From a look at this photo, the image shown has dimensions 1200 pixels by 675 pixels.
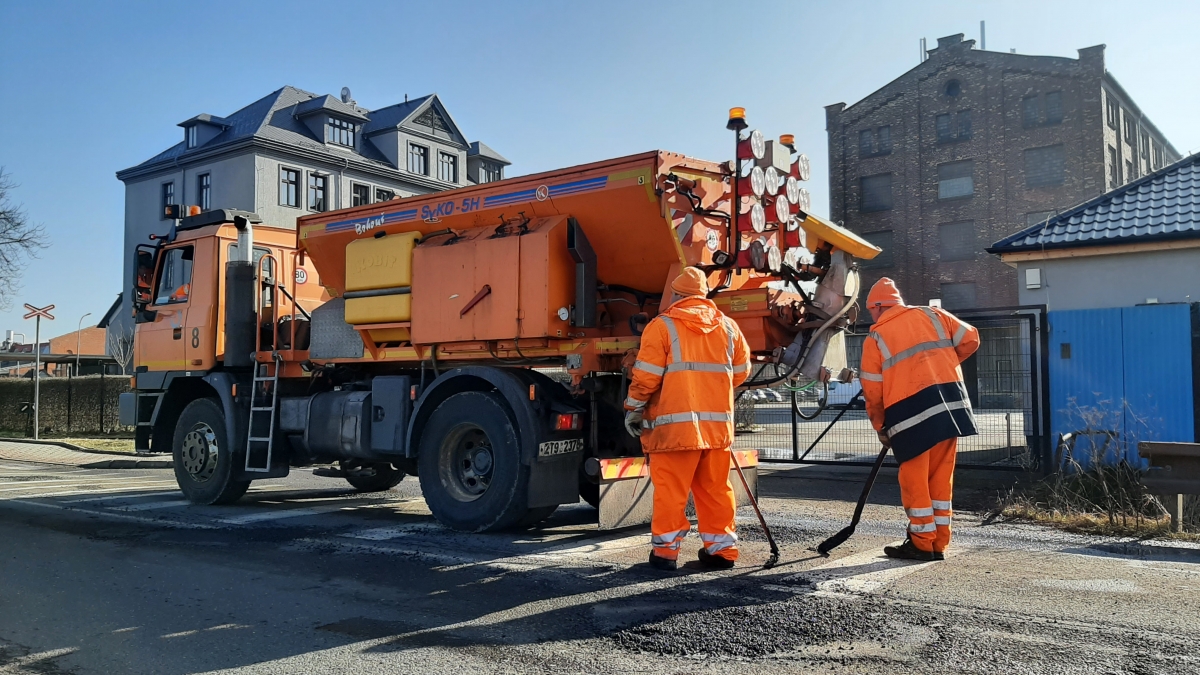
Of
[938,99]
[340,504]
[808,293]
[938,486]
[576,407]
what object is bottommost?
[340,504]

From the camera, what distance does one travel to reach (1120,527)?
6.78 metres

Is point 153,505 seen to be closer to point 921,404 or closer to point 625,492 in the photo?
point 625,492

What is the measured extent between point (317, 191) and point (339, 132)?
3.49 m

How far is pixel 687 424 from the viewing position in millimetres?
5504

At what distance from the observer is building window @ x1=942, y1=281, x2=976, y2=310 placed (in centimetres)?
3669

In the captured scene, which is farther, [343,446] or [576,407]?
[343,446]

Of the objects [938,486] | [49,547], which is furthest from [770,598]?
[49,547]

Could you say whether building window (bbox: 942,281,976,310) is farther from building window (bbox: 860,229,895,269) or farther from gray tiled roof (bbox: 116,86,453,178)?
gray tiled roof (bbox: 116,86,453,178)

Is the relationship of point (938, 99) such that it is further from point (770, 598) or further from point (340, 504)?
point (770, 598)

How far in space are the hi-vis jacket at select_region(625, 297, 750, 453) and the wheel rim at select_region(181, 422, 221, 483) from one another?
5.46 m

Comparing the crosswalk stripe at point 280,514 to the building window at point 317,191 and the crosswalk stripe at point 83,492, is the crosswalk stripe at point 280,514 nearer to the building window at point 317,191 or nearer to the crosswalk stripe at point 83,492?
the crosswalk stripe at point 83,492

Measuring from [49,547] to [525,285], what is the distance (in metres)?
4.14

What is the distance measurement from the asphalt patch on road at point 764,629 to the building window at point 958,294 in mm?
34497

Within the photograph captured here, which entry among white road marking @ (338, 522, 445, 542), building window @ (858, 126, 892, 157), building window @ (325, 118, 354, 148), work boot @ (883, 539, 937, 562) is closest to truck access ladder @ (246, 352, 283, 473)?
white road marking @ (338, 522, 445, 542)
